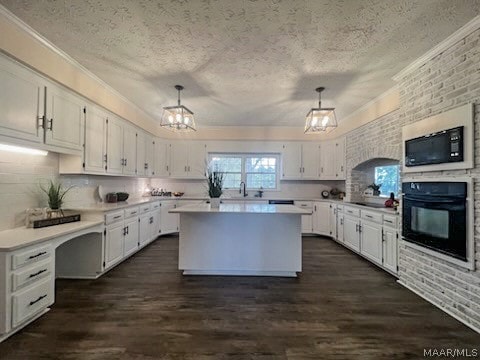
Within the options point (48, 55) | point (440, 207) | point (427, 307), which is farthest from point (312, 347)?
point (48, 55)

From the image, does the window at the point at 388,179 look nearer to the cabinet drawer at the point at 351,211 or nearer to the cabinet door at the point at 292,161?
the cabinet drawer at the point at 351,211

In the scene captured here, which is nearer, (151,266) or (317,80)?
(317,80)

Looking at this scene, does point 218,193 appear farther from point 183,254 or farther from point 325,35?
point 325,35

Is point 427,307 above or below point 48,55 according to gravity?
below

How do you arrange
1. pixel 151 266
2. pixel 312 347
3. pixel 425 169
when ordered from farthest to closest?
pixel 151 266 < pixel 425 169 < pixel 312 347

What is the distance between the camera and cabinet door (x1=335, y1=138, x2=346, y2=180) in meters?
5.45

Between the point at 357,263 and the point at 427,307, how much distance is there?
141 cm

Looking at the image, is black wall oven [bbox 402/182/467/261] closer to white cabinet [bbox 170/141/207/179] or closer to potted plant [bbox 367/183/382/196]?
potted plant [bbox 367/183/382/196]

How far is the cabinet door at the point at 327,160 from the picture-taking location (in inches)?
228

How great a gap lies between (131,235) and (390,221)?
156 inches

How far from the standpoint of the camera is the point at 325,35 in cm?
236

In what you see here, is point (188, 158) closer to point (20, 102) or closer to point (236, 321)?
point (20, 102)

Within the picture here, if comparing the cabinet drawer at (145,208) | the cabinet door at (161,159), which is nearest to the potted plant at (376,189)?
the cabinet drawer at (145,208)

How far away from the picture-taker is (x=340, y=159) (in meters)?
5.56
